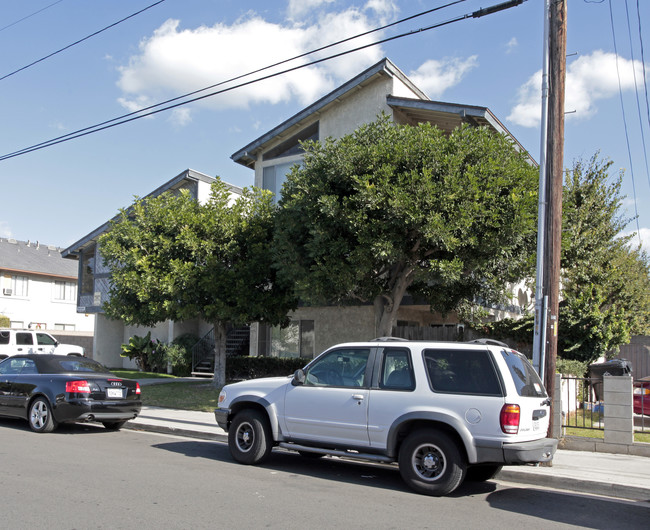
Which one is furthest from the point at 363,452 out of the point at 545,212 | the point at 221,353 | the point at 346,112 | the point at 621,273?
the point at 621,273

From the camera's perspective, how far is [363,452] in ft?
24.1

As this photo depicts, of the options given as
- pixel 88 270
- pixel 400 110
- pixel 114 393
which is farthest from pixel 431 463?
pixel 88 270

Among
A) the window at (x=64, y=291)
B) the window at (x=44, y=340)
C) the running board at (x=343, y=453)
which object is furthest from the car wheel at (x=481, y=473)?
the window at (x=64, y=291)

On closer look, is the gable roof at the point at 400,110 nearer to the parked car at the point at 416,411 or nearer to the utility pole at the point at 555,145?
the utility pole at the point at 555,145

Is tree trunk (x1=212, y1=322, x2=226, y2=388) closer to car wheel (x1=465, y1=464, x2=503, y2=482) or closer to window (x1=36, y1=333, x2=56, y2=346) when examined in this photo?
window (x1=36, y1=333, x2=56, y2=346)

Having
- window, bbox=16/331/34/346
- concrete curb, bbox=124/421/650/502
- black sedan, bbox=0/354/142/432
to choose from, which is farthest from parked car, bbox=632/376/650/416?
window, bbox=16/331/34/346

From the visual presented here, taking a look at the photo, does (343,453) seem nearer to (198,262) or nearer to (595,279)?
(198,262)

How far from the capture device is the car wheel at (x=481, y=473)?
7.48m

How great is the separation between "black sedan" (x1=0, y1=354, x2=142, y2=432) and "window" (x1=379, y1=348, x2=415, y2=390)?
18.6 feet

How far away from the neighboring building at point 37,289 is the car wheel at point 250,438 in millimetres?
31493

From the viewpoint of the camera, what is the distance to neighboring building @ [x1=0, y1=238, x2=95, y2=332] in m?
38.7

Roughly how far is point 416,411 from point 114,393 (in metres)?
6.22

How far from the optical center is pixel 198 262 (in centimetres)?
1628

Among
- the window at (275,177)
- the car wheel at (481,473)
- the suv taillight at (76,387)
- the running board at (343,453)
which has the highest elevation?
the window at (275,177)
